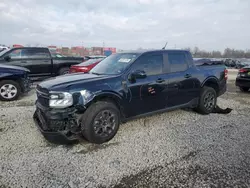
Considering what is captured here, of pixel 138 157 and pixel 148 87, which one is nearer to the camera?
pixel 138 157

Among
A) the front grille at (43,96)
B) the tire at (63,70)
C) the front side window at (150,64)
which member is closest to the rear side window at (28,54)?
the tire at (63,70)

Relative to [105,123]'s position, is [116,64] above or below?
above

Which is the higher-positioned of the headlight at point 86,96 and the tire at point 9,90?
the headlight at point 86,96

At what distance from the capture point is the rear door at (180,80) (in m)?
4.62

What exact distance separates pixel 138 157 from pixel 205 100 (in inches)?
119

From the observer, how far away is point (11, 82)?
650cm

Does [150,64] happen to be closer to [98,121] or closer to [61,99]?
[98,121]

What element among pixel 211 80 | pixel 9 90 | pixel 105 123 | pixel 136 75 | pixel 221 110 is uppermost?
pixel 136 75

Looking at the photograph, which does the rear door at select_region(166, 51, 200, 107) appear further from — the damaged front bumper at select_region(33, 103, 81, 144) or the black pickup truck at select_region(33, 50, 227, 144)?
the damaged front bumper at select_region(33, 103, 81, 144)

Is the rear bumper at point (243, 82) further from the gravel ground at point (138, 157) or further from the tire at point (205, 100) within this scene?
the gravel ground at point (138, 157)

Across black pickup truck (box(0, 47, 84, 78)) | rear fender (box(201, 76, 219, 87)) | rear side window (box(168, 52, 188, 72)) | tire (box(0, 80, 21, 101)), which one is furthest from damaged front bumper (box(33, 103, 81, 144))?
black pickup truck (box(0, 47, 84, 78))

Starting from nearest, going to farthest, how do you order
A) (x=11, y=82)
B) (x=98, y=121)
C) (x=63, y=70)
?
1. (x=98, y=121)
2. (x=11, y=82)
3. (x=63, y=70)

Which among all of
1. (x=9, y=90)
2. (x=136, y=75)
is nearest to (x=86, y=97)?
(x=136, y=75)

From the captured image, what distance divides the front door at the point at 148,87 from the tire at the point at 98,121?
424 mm
